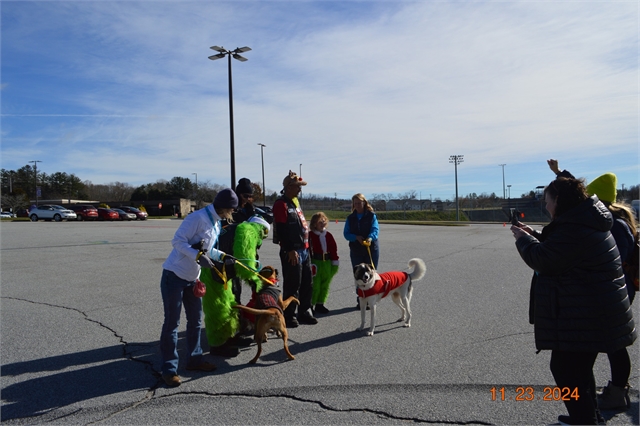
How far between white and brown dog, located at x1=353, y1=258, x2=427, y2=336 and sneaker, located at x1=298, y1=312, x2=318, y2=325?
73cm

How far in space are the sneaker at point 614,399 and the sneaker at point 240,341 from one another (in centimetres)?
368

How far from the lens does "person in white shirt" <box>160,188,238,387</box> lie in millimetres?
4488

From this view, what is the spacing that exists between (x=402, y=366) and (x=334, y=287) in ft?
14.6

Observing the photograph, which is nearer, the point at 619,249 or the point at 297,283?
the point at 619,249

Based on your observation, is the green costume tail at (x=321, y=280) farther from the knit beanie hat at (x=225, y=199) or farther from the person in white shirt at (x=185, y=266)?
the knit beanie hat at (x=225, y=199)

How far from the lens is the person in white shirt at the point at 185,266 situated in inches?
177

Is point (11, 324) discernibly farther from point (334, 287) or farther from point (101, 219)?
point (101, 219)

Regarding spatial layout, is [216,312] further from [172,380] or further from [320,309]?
[320,309]

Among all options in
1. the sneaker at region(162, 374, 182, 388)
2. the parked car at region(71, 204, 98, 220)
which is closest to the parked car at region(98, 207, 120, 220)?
the parked car at region(71, 204, 98, 220)

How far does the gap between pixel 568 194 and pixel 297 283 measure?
3.93 metres

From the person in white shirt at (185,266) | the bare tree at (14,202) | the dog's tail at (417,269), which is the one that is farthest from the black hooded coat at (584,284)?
the bare tree at (14,202)

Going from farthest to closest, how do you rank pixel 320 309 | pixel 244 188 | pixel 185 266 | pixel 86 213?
pixel 86 213 < pixel 320 309 < pixel 244 188 < pixel 185 266

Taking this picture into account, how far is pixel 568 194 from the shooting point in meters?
3.21
